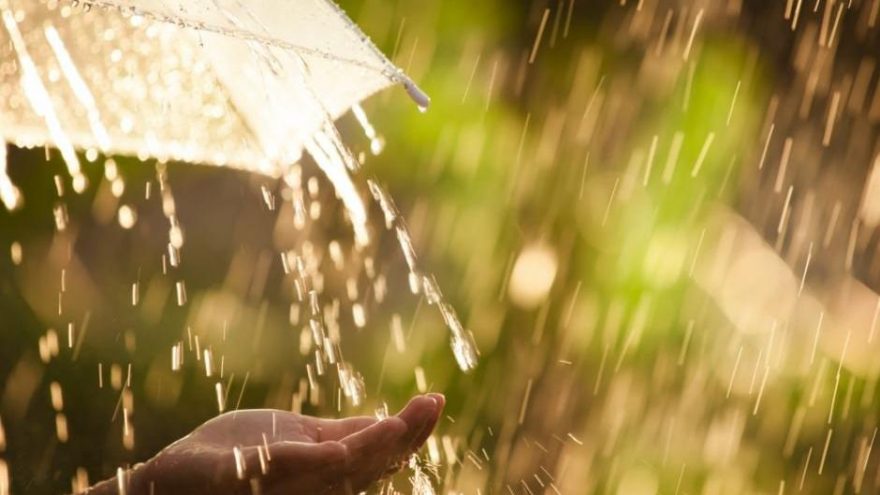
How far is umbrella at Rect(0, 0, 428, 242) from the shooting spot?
6.73 feet

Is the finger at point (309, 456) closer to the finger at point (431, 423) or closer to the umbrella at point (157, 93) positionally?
the finger at point (431, 423)

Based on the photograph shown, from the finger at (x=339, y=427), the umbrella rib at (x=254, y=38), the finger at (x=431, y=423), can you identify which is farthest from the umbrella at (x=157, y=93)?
the finger at (x=431, y=423)

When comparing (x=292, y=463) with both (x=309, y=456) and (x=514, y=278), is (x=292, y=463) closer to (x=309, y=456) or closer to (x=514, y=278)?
(x=309, y=456)

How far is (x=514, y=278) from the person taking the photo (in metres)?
5.21

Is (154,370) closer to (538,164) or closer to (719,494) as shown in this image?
(538,164)

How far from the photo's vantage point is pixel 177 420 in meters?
4.64

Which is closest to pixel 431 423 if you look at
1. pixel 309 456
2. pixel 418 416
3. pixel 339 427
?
pixel 418 416

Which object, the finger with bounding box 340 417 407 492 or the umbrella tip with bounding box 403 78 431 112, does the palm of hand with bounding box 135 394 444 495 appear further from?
the umbrella tip with bounding box 403 78 431 112

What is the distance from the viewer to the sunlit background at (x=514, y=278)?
14.3ft

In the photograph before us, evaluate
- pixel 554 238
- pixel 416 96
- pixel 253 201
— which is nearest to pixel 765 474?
pixel 554 238

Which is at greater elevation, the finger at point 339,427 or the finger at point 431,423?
the finger at point 431,423

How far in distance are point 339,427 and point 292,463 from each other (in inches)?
14.2

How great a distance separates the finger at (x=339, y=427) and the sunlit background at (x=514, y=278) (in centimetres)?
222

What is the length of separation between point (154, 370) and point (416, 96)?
3.35m
